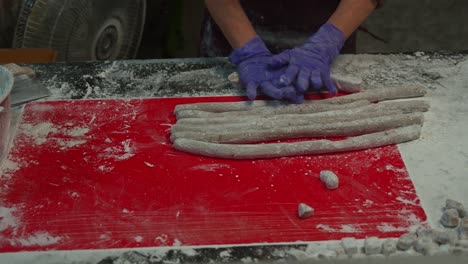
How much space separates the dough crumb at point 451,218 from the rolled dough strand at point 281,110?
57 centimetres

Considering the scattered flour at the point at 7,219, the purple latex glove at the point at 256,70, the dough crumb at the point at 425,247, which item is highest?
the purple latex glove at the point at 256,70

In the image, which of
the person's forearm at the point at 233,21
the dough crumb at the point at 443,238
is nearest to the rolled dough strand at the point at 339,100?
the person's forearm at the point at 233,21

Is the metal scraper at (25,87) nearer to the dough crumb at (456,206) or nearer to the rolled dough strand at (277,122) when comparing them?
the rolled dough strand at (277,122)

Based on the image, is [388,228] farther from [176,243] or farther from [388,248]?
[176,243]

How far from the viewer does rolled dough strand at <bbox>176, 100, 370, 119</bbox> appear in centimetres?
203

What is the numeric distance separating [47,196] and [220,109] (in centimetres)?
66

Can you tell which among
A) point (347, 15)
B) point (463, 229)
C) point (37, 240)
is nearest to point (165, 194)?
point (37, 240)

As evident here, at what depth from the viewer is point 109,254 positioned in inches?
61.3

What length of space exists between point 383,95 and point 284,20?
0.62 meters

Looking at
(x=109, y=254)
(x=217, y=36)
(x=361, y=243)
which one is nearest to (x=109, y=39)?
(x=217, y=36)

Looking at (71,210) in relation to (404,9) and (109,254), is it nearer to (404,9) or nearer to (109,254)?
(109,254)

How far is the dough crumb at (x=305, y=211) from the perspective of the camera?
5.38ft

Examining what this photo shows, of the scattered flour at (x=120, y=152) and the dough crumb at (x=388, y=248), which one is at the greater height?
the scattered flour at (x=120, y=152)

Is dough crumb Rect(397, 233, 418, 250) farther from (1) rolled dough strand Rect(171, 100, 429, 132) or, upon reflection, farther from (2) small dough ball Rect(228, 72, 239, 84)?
(2) small dough ball Rect(228, 72, 239, 84)
